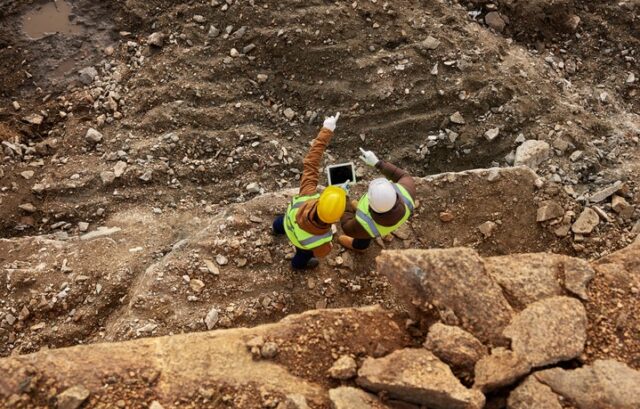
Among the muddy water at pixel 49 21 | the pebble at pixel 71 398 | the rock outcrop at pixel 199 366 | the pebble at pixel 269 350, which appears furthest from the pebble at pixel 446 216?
the muddy water at pixel 49 21

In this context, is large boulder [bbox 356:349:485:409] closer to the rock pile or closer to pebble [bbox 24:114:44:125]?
the rock pile

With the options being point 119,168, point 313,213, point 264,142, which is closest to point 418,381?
point 313,213

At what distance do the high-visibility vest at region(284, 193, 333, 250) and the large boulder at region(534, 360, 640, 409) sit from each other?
1.71m

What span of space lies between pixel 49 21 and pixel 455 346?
5610 mm

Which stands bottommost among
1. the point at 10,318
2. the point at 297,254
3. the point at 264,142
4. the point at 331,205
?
the point at 10,318

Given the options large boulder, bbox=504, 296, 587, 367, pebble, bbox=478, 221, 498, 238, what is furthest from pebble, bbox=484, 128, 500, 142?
large boulder, bbox=504, 296, 587, 367

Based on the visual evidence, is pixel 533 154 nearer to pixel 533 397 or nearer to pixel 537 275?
pixel 537 275

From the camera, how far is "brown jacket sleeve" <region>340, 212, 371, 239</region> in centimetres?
413

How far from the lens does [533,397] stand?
10.3 feet

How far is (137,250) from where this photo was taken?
4812 millimetres

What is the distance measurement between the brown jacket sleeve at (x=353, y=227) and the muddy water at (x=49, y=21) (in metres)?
4.01

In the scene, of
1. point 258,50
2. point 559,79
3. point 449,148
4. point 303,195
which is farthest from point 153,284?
point 559,79

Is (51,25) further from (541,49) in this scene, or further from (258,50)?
(541,49)

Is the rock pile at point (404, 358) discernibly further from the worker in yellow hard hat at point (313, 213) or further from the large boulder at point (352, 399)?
the worker in yellow hard hat at point (313, 213)
